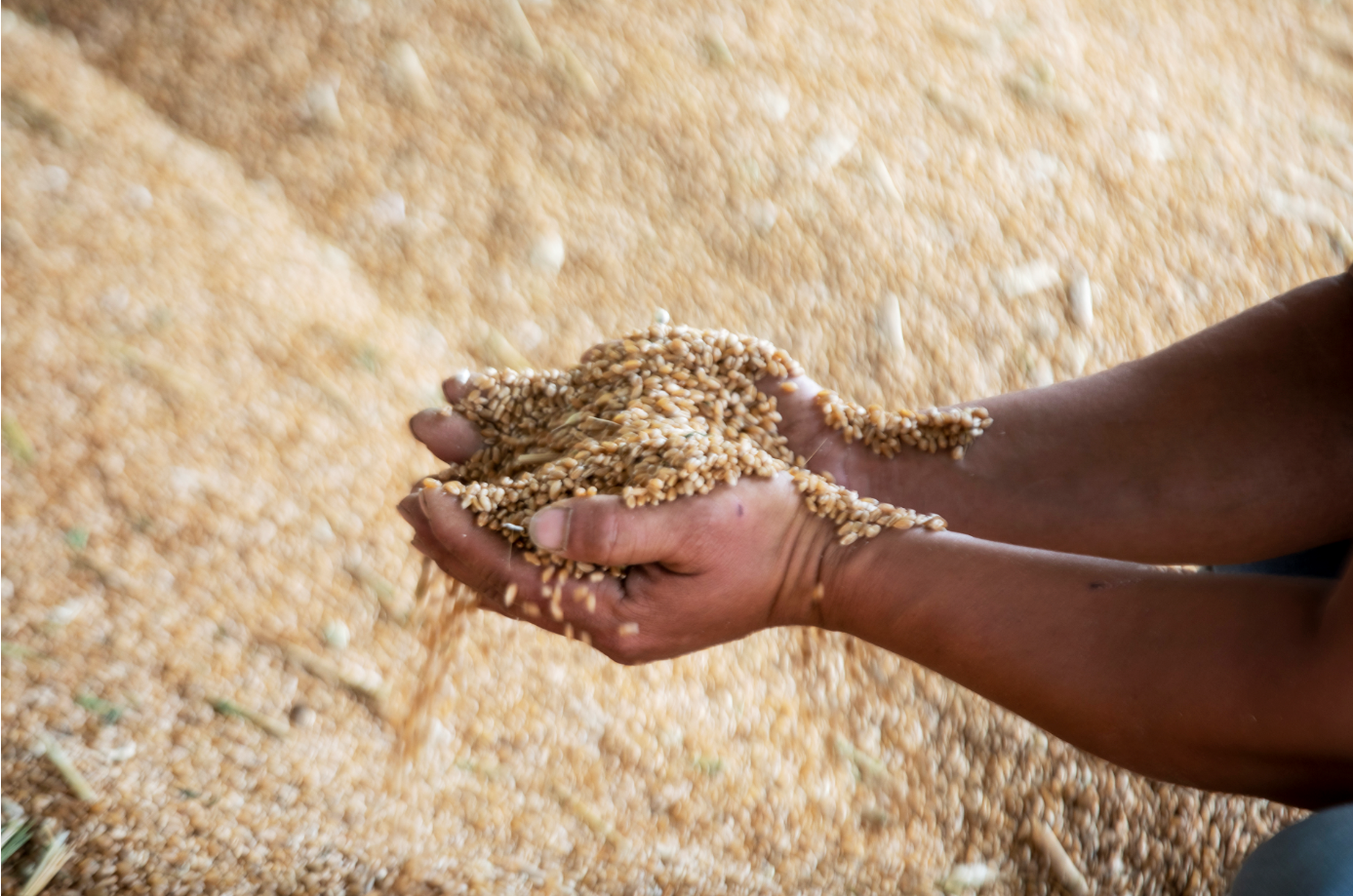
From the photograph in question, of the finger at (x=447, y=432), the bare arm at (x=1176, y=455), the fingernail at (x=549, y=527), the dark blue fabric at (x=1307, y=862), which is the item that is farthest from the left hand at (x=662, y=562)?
the dark blue fabric at (x=1307, y=862)

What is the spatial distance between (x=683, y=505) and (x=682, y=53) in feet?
4.22

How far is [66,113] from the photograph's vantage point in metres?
1.72

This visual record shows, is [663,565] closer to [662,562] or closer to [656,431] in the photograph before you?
[662,562]

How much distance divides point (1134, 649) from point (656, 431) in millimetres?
459

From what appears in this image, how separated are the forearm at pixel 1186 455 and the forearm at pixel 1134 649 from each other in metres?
0.25

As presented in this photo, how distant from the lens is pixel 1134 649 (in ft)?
3.03

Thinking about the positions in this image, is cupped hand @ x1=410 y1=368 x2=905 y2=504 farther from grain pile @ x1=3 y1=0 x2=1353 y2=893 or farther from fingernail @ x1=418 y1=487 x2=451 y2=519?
grain pile @ x1=3 y1=0 x2=1353 y2=893

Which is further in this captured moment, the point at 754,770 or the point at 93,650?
the point at 754,770

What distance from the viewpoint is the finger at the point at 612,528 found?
96 cm

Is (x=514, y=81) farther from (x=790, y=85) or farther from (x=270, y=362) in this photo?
(x=270, y=362)

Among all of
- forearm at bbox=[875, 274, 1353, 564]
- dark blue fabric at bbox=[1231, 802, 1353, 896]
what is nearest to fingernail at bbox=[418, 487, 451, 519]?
forearm at bbox=[875, 274, 1353, 564]

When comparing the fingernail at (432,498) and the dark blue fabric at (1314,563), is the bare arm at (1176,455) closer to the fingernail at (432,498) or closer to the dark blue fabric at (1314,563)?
the dark blue fabric at (1314,563)

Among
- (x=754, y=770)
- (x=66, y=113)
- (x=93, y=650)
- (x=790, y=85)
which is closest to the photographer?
(x=93, y=650)

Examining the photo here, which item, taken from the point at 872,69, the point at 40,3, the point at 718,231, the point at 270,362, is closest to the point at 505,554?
the point at 270,362
